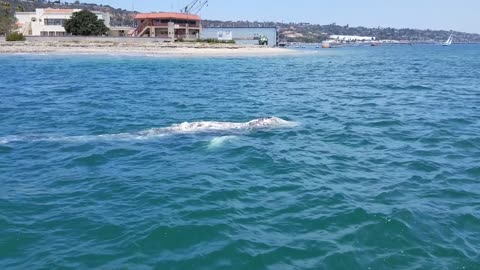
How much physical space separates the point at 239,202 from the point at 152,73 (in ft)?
149

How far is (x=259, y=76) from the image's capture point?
2108 inches

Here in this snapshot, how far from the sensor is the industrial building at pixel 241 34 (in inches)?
5787

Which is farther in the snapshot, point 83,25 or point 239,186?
point 83,25

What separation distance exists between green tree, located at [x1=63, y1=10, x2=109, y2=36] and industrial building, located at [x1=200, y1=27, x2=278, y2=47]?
3612cm

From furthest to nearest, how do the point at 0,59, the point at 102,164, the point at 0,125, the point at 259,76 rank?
the point at 0,59, the point at 259,76, the point at 0,125, the point at 102,164

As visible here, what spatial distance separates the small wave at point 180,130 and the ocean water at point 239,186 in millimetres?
90

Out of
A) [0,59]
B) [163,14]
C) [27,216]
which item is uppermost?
[163,14]

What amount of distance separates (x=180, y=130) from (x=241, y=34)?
135 meters

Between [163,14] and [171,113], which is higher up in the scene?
[163,14]

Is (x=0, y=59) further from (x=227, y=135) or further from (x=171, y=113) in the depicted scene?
(x=227, y=135)

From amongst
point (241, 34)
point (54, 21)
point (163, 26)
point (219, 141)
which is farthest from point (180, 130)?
point (241, 34)

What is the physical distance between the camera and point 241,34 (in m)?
153

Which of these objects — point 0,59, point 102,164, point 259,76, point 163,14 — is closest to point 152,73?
point 259,76

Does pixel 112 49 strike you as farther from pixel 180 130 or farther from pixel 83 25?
pixel 180 130
